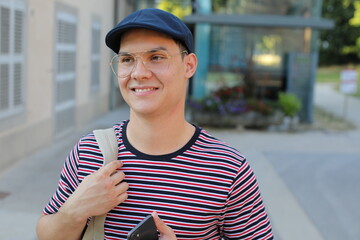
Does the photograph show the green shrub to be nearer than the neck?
No

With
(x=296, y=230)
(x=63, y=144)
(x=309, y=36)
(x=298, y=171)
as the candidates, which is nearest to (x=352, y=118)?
(x=309, y=36)

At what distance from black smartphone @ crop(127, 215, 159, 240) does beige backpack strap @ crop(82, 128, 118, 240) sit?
7.7 inches

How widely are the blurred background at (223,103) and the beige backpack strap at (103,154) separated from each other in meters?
3.07

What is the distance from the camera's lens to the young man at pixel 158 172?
1518mm

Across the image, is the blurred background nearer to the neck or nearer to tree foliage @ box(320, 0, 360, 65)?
the neck

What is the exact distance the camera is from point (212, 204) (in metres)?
1.56

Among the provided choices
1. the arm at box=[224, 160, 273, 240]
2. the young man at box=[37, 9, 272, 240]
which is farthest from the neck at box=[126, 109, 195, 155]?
the arm at box=[224, 160, 273, 240]

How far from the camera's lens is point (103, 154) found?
1603 millimetres

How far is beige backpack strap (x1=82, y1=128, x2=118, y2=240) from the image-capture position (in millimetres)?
1563

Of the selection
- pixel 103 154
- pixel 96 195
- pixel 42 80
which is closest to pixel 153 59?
pixel 103 154

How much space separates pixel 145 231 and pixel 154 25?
0.62 meters

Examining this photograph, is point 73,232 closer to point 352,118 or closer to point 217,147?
point 217,147

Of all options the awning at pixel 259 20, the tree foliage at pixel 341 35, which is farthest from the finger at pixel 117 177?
the tree foliage at pixel 341 35

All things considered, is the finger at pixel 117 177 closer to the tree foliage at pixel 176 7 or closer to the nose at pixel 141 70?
the nose at pixel 141 70
